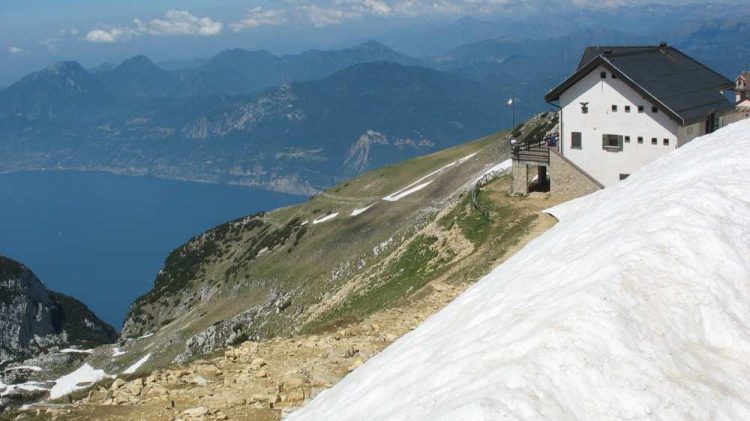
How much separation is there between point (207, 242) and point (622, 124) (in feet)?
347

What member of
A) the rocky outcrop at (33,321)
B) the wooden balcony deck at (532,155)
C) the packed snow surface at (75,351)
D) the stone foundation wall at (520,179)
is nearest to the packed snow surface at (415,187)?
the stone foundation wall at (520,179)

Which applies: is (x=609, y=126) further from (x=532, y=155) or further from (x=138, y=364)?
(x=138, y=364)

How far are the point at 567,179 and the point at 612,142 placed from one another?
9.75 ft

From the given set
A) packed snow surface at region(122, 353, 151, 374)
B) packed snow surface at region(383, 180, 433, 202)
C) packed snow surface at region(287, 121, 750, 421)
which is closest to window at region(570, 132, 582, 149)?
packed snow surface at region(287, 121, 750, 421)

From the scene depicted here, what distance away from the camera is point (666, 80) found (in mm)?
34219

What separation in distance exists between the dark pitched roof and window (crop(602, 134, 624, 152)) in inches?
101

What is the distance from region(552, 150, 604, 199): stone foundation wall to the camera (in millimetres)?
34594

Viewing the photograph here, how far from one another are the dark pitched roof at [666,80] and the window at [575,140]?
2384mm

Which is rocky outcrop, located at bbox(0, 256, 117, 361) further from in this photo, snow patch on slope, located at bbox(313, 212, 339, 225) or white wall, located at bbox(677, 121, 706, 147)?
white wall, located at bbox(677, 121, 706, 147)

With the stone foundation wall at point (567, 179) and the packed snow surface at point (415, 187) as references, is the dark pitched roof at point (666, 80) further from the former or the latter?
the packed snow surface at point (415, 187)

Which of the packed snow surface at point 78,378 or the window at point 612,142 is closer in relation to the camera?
the window at point 612,142

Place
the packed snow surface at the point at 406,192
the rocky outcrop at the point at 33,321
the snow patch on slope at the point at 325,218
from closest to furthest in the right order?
the packed snow surface at the point at 406,192 < the snow patch on slope at the point at 325,218 < the rocky outcrop at the point at 33,321

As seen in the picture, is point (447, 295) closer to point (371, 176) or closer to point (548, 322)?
point (548, 322)

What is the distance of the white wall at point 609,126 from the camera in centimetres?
3278
